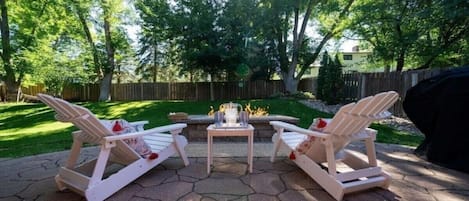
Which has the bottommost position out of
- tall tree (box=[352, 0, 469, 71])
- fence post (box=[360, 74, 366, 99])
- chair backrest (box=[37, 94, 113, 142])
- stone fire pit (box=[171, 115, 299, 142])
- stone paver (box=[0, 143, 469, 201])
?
stone paver (box=[0, 143, 469, 201])

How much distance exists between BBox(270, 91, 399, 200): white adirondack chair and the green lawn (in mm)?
2459

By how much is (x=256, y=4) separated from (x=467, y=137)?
10.1m

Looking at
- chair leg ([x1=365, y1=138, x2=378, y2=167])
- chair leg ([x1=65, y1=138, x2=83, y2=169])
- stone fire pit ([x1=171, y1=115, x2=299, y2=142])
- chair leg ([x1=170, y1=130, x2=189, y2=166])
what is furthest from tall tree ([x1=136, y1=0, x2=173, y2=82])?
chair leg ([x1=365, y1=138, x2=378, y2=167])

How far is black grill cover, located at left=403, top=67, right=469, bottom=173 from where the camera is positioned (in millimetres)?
3221

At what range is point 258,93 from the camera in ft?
45.6

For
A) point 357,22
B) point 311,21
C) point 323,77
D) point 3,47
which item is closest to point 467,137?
point 323,77

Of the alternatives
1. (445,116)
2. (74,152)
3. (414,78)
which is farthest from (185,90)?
(445,116)

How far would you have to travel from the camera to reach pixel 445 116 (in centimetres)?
338

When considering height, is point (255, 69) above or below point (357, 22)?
below

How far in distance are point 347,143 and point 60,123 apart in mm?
7269

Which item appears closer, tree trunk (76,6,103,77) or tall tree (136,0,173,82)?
tall tree (136,0,173,82)

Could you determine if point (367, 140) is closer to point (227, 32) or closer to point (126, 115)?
point (126, 115)

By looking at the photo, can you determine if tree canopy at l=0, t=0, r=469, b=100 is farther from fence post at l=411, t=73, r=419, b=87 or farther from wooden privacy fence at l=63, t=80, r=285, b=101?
fence post at l=411, t=73, r=419, b=87

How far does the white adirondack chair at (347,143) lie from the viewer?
2324mm
